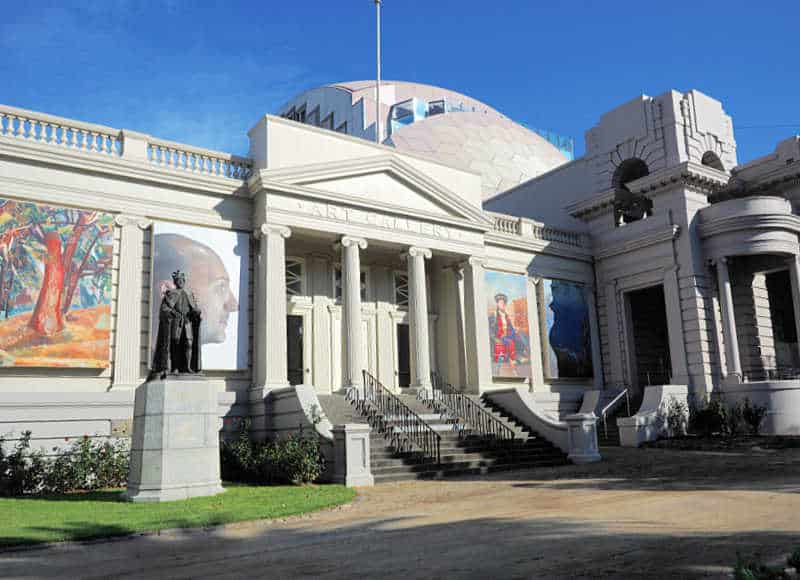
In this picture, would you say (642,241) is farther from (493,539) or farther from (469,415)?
(493,539)

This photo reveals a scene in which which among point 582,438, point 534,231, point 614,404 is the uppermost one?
point 534,231

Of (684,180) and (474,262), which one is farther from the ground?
(684,180)

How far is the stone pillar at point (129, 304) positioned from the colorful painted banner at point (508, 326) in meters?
12.0

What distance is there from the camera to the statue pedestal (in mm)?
11648

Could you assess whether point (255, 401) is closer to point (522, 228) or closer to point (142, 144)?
point (142, 144)

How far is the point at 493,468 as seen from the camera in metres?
16.2

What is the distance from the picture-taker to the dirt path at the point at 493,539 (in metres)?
6.06

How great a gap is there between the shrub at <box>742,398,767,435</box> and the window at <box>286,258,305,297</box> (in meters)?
15.1

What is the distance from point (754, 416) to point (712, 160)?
37.8 feet

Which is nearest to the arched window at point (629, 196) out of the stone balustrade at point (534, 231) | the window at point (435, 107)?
the stone balustrade at point (534, 231)

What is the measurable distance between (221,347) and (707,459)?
42.0ft

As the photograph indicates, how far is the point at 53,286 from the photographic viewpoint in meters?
16.0

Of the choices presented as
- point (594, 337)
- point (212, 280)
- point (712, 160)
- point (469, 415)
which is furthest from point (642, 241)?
point (212, 280)

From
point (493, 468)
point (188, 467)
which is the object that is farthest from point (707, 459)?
point (188, 467)
